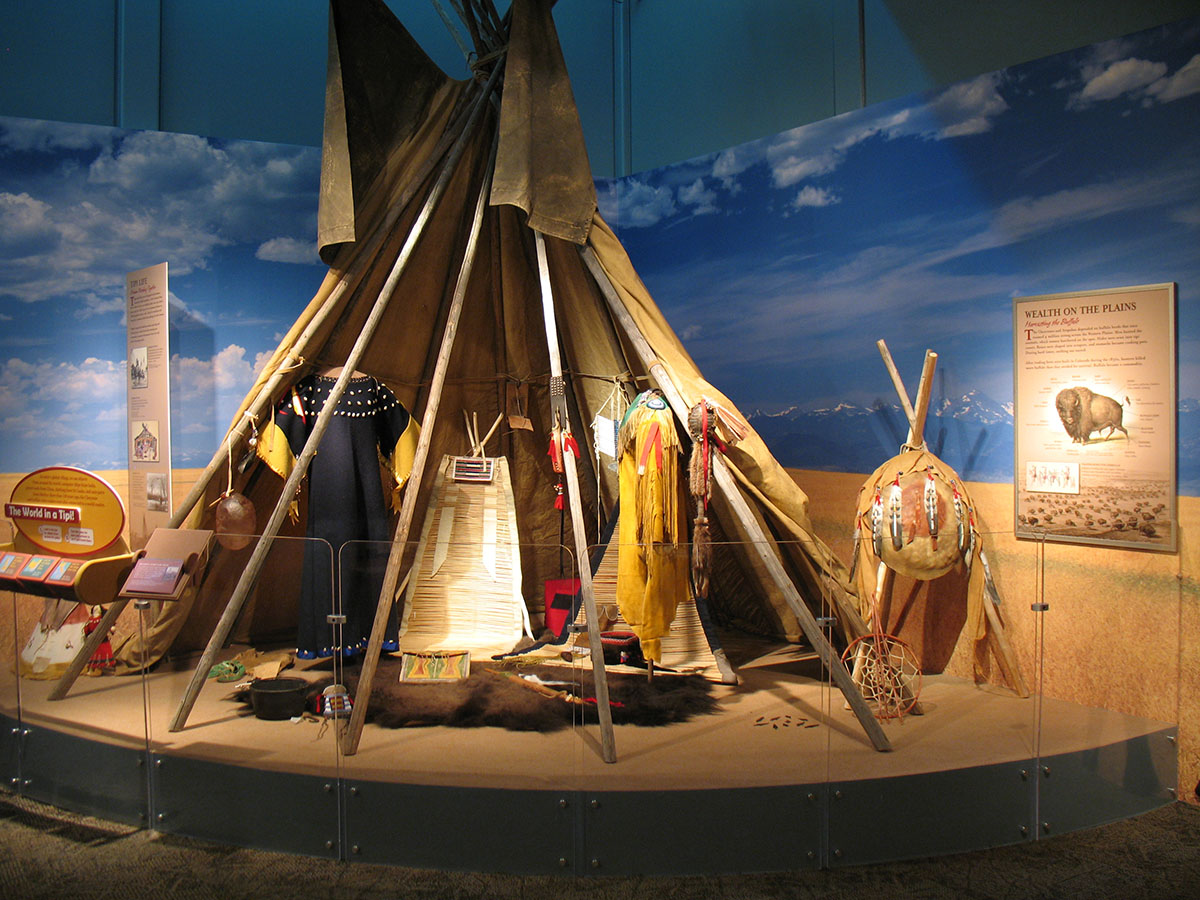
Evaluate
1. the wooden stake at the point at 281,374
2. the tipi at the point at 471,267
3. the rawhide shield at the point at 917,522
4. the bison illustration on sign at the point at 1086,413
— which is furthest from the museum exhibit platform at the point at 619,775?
the bison illustration on sign at the point at 1086,413

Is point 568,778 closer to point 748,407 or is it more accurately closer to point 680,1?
point 748,407

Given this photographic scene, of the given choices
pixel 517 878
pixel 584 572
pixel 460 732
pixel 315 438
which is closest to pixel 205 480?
pixel 315 438

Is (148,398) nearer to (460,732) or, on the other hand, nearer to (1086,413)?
(460,732)

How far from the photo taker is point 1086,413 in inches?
135

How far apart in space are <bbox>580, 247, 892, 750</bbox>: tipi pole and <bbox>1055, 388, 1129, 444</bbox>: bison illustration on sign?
128 cm

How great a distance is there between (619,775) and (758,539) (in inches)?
41.0

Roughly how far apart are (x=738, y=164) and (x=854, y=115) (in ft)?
2.23

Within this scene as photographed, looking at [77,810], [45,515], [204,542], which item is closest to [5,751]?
[77,810]

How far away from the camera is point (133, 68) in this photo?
4.26 meters

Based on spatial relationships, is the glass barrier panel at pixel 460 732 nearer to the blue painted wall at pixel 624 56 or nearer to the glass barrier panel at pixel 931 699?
the glass barrier panel at pixel 931 699

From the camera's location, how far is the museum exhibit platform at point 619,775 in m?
2.59

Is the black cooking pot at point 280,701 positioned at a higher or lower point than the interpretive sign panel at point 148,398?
lower

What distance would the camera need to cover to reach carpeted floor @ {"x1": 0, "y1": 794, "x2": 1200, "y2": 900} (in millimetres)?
2502

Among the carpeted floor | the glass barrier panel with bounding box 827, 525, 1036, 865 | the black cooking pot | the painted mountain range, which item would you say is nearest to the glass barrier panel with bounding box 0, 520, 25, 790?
the carpeted floor
